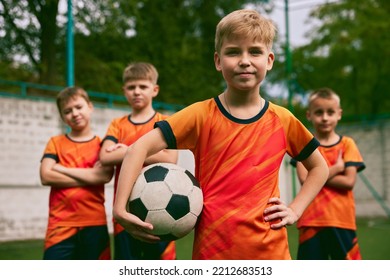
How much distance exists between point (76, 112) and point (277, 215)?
2328 millimetres

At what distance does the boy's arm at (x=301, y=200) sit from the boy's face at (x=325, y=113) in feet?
5.89

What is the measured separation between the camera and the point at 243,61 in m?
2.51

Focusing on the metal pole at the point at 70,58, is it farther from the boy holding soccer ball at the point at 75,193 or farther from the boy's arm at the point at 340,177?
the boy's arm at the point at 340,177

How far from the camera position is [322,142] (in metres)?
4.64

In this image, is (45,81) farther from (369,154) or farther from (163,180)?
(163,180)

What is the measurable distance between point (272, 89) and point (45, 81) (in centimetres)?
1268

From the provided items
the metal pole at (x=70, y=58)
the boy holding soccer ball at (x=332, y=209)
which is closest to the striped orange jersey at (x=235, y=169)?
the boy holding soccer ball at (x=332, y=209)

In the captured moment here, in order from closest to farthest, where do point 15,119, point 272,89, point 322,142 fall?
point 322,142, point 15,119, point 272,89

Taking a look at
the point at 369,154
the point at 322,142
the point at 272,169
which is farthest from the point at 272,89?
the point at 272,169

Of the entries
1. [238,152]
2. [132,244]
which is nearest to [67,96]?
[132,244]

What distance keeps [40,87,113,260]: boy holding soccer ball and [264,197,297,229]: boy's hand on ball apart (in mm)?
1857

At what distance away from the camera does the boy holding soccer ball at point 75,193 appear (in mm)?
4172

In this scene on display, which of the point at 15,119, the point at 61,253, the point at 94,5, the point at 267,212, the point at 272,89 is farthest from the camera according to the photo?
the point at 272,89

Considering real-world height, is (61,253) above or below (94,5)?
below
